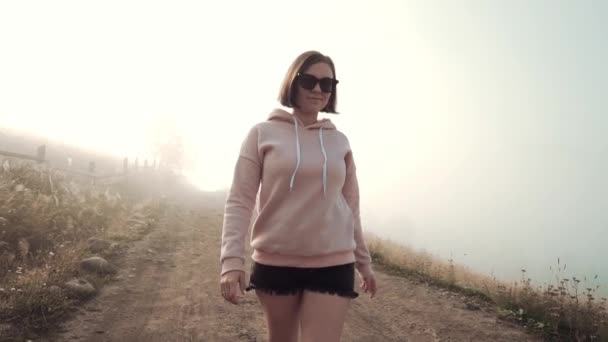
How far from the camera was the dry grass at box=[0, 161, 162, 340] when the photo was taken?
4875 mm

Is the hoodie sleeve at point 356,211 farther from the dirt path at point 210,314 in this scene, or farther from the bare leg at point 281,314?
the dirt path at point 210,314

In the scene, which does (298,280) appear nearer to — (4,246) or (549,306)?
(549,306)

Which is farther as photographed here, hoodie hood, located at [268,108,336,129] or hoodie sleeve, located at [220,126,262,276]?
hoodie hood, located at [268,108,336,129]

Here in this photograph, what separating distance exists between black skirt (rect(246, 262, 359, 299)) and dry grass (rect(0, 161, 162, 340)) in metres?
3.67

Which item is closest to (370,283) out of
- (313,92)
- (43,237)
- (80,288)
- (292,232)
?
(292,232)

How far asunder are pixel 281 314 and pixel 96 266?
604cm

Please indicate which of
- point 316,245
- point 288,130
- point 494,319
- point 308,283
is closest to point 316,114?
point 288,130

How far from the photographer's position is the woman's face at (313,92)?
2.58m

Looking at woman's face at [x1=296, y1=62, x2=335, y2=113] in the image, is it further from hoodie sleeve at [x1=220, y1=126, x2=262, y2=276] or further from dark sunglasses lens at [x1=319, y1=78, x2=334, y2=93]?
hoodie sleeve at [x1=220, y1=126, x2=262, y2=276]

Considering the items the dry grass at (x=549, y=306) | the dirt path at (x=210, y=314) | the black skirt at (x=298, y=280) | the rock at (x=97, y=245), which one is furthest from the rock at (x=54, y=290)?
the dry grass at (x=549, y=306)

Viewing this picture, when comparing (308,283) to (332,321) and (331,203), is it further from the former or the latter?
(331,203)

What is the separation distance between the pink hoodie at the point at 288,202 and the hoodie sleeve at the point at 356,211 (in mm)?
200

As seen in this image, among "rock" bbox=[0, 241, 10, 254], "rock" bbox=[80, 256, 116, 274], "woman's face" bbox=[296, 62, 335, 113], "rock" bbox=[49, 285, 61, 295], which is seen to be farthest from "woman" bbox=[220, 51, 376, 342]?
"rock" bbox=[0, 241, 10, 254]

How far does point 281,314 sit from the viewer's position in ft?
7.51
